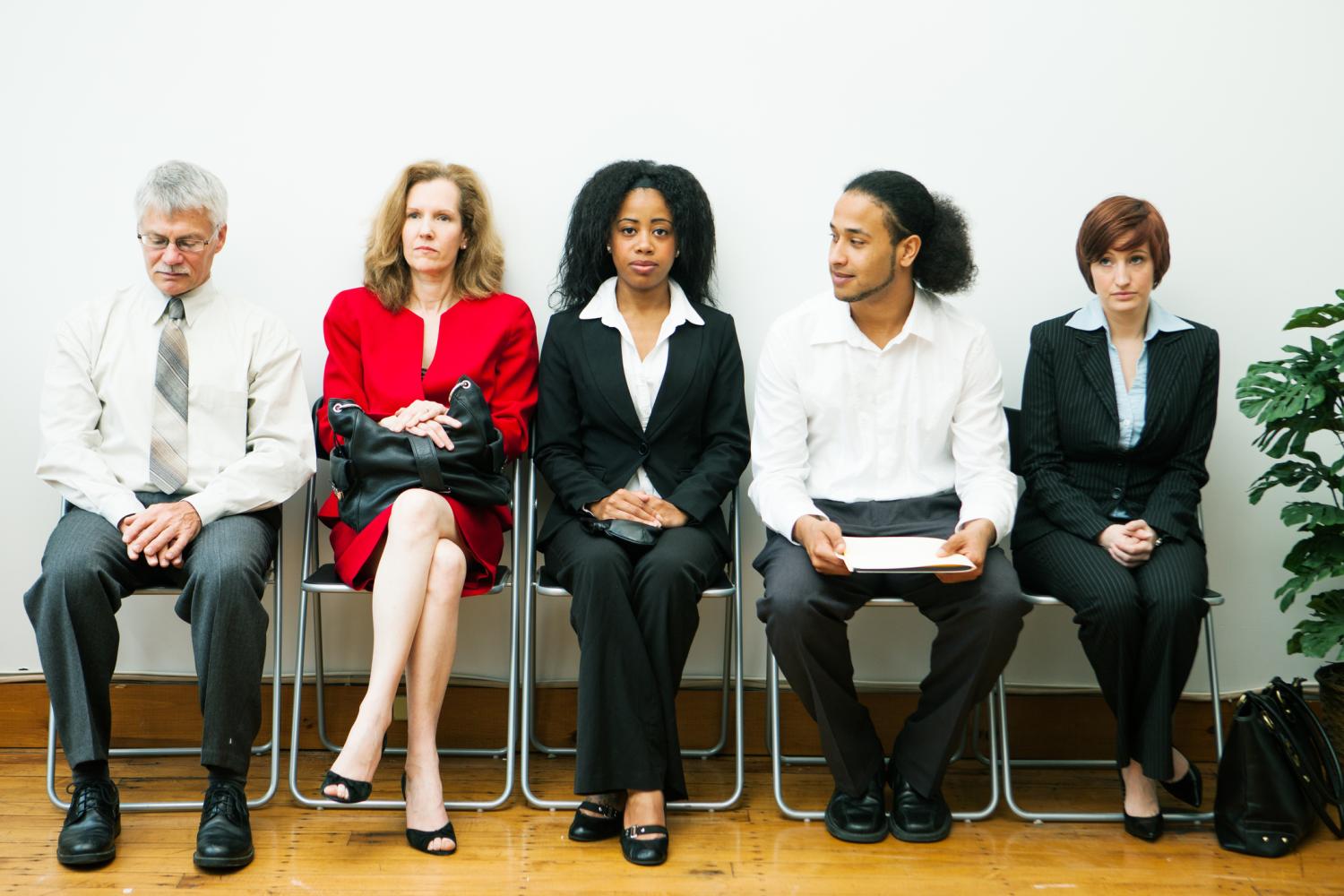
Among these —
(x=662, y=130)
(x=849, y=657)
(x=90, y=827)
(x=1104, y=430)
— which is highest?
(x=662, y=130)

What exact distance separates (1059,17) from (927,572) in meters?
1.69

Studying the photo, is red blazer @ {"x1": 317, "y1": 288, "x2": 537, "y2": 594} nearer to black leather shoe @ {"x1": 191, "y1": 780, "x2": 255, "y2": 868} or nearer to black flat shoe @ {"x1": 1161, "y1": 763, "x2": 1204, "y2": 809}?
black leather shoe @ {"x1": 191, "y1": 780, "x2": 255, "y2": 868}

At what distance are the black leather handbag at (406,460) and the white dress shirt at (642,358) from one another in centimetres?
41

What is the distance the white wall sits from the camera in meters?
3.29

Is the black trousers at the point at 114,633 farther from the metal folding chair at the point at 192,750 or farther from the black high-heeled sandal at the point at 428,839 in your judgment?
the black high-heeled sandal at the point at 428,839

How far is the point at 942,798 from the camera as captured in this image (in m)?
2.79

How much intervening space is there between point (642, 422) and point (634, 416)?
4 centimetres

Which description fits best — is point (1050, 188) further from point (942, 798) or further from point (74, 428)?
point (74, 428)

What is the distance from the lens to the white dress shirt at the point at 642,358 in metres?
3.12

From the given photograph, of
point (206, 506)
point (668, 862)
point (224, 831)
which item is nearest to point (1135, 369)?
point (668, 862)

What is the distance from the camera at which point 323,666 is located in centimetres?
336

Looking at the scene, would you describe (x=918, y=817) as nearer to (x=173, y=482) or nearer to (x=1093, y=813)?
(x=1093, y=813)

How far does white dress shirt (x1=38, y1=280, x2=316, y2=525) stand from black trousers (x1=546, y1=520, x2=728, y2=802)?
809 millimetres

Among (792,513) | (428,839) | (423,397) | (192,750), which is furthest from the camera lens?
(192,750)
